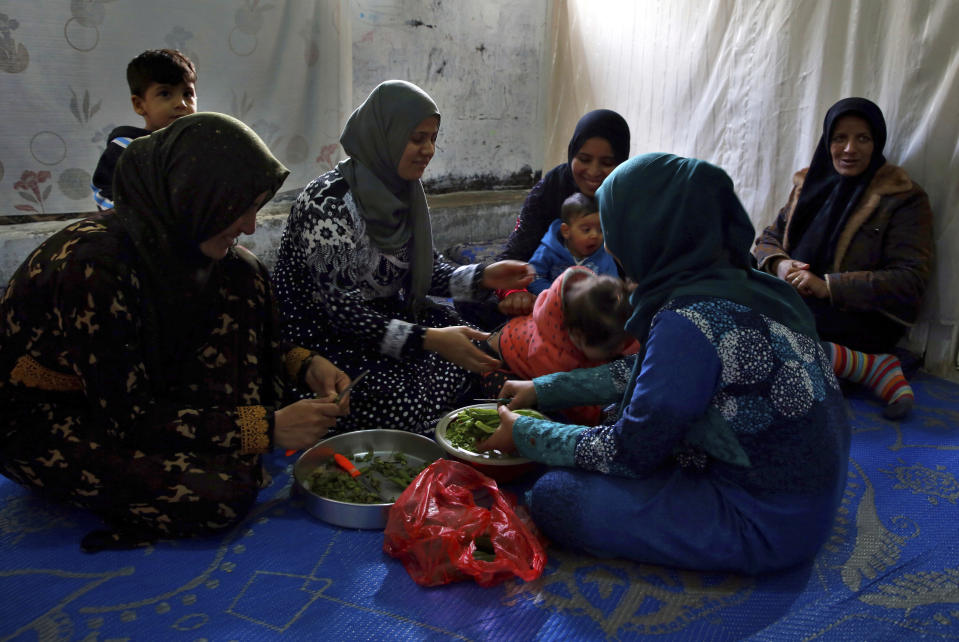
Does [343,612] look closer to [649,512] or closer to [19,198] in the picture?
[649,512]

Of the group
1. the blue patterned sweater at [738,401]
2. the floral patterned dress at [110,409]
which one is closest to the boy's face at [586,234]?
the blue patterned sweater at [738,401]

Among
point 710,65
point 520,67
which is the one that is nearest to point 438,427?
point 710,65

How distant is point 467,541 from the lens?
1.69 m

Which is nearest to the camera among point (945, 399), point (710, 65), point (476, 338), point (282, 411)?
point (282, 411)

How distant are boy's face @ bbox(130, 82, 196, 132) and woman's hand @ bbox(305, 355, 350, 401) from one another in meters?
1.35

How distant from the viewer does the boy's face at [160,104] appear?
2787 mm

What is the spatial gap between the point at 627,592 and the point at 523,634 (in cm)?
29

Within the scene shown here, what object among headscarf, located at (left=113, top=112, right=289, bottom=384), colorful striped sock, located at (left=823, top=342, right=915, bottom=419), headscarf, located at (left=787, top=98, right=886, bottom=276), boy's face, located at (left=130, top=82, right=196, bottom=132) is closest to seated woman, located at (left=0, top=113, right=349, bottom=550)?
headscarf, located at (left=113, top=112, right=289, bottom=384)

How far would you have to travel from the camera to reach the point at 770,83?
368 cm

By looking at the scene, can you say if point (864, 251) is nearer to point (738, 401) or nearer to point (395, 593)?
point (738, 401)

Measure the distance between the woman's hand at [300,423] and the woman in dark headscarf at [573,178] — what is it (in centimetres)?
114

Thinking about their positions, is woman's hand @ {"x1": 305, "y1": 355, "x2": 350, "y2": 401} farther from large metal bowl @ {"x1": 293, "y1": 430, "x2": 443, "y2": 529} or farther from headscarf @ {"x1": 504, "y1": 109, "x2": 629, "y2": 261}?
headscarf @ {"x1": 504, "y1": 109, "x2": 629, "y2": 261}

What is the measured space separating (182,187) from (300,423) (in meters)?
0.64

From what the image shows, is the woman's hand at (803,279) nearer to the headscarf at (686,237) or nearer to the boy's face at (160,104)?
the headscarf at (686,237)
